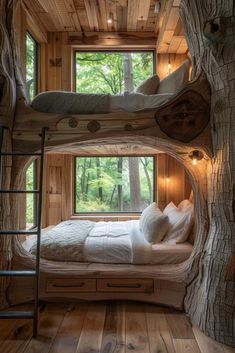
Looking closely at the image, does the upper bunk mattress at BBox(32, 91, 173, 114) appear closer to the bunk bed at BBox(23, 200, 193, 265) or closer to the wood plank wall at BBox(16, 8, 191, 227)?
the bunk bed at BBox(23, 200, 193, 265)

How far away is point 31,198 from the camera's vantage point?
4.21 m

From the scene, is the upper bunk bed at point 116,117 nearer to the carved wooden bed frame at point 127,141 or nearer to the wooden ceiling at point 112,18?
the carved wooden bed frame at point 127,141

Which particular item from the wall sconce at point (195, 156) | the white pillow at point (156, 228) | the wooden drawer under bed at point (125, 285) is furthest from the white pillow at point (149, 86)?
the wooden drawer under bed at point (125, 285)

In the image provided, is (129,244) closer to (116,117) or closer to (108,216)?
(116,117)

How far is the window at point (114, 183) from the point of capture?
4844 mm

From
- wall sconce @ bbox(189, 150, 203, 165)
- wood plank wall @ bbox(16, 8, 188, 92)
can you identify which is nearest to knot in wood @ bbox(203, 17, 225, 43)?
wall sconce @ bbox(189, 150, 203, 165)

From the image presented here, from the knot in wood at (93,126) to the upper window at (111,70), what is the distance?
244cm

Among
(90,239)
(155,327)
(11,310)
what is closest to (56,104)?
(90,239)

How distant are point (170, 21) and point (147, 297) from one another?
3.30m

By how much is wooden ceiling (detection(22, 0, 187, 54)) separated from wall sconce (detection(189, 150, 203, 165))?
1.99 m

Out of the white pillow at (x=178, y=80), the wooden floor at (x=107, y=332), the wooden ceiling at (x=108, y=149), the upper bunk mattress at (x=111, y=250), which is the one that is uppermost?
the white pillow at (x=178, y=80)

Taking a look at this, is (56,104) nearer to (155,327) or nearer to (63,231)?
(63,231)

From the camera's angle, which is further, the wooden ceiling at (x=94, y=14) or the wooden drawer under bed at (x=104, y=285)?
the wooden ceiling at (x=94, y=14)

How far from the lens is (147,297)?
109 inches
